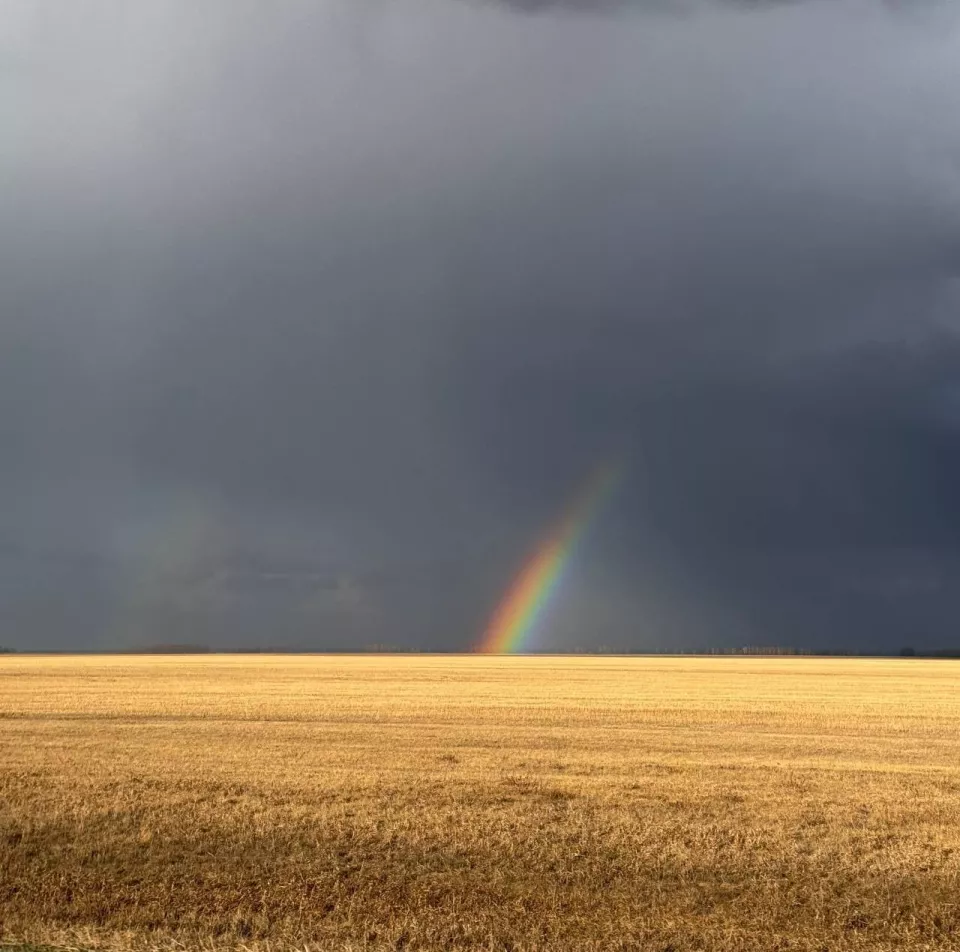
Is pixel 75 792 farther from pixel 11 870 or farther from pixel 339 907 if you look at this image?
pixel 339 907

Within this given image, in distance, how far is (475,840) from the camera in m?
16.5

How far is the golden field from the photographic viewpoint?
488 inches

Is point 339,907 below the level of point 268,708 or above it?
above

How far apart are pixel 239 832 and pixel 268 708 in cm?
2719

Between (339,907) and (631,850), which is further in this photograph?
(631,850)

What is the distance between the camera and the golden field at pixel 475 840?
40.7ft

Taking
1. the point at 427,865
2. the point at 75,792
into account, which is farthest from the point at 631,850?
the point at 75,792

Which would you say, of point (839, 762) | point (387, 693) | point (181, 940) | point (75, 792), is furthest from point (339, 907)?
point (387, 693)

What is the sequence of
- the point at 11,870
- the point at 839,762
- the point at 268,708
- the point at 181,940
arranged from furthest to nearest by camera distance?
the point at 268,708 < the point at 839,762 < the point at 11,870 < the point at 181,940

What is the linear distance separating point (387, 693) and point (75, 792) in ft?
115

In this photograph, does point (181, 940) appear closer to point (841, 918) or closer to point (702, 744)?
point (841, 918)

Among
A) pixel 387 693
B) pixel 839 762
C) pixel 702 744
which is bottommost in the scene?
pixel 387 693

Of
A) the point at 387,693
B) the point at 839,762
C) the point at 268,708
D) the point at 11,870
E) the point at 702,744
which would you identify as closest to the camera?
the point at 11,870

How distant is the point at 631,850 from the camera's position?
1598cm
